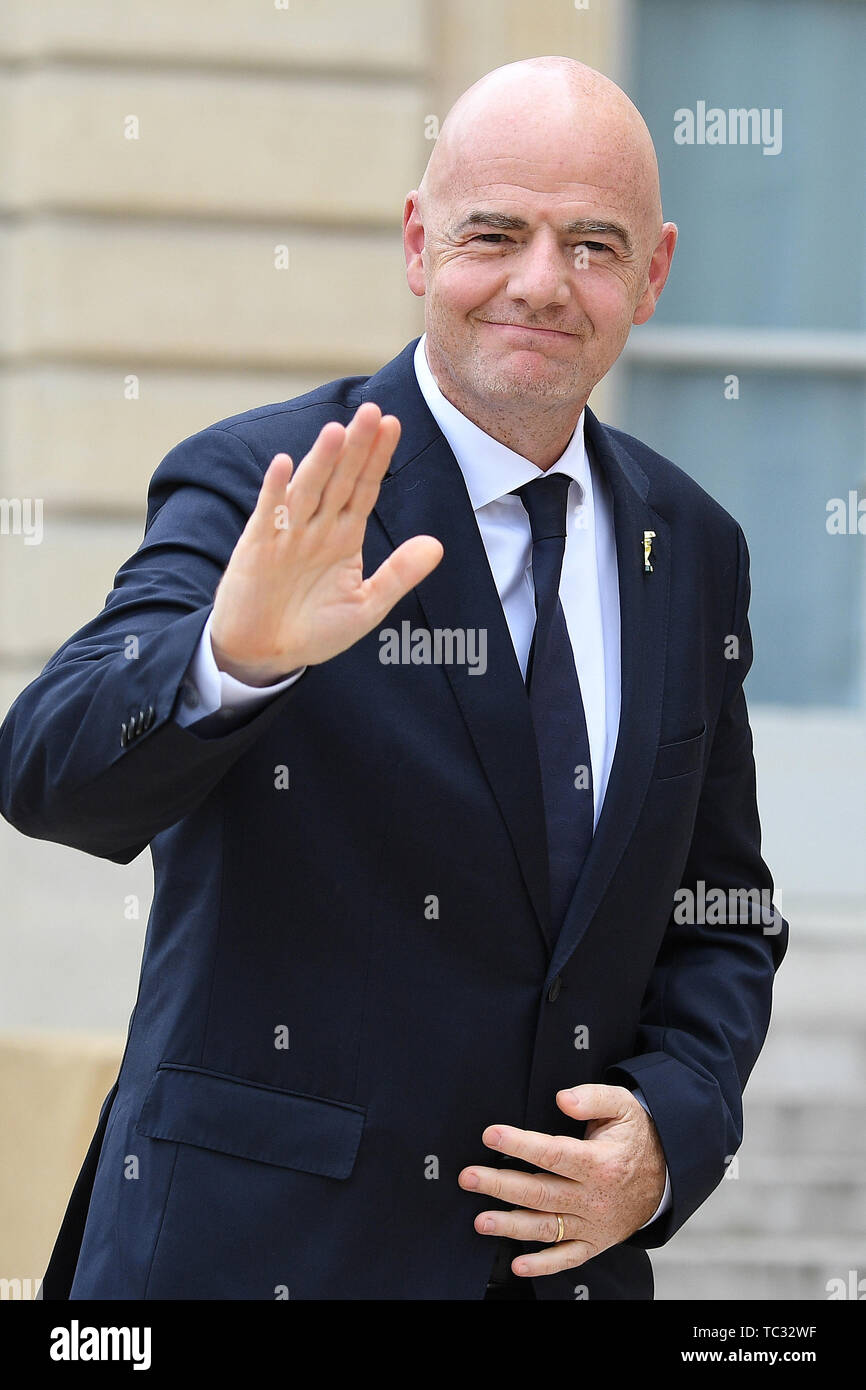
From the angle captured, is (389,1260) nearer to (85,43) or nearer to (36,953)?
(36,953)

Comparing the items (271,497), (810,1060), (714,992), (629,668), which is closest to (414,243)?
(629,668)

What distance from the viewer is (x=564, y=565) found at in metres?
2.36

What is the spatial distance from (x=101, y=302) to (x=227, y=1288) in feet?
13.7

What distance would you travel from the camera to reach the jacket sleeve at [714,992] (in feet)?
7.62

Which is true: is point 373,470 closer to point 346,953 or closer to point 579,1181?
point 346,953

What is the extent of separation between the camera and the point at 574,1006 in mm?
2225

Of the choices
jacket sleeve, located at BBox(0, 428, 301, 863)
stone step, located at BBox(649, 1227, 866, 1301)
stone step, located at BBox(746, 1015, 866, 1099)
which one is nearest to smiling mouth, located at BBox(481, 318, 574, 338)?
jacket sleeve, located at BBox(0, 428, 301, 863)

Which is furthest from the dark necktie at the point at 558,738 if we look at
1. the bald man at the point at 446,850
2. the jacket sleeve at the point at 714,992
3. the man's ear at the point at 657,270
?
the man's ear at the point at 657,270

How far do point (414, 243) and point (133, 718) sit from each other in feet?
3.15

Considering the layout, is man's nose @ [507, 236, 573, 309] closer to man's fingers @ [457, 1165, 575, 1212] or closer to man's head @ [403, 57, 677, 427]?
A: man's head @ [403, 57, 677, 427]

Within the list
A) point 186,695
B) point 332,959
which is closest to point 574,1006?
point 332,959

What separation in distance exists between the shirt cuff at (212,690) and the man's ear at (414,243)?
2.59 feet

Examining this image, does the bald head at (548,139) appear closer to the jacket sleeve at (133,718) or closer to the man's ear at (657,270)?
the man's ear at (657,270)

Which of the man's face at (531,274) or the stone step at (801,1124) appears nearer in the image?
the man's face at (531,274)
